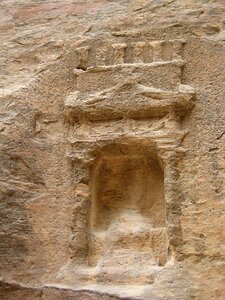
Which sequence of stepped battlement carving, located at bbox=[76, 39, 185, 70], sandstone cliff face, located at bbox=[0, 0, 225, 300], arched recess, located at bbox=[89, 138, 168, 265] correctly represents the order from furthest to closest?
stepped battlement carving, located at bbox=[76, 39, 185, 70], arched recess, located at bbox=[89, 138, 168, 265], sandstone cliff face, located at bbox=[0, 0, 225, 300]

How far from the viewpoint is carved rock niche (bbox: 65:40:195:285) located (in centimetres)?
328

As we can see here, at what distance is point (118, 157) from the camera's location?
353cm

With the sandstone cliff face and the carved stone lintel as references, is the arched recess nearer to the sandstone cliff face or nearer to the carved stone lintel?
the sandstone cliff face

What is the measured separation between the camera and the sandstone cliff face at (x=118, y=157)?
3.18 meters

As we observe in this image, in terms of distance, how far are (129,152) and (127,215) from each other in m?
0.36

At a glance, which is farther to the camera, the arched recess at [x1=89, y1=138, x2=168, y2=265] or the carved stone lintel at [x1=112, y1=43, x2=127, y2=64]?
the carved stone lintel at [x1=112, y1=43, x2=127, y2=64]

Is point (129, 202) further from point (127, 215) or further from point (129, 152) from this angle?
point (129, 152)

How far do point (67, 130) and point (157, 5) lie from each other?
101 cm

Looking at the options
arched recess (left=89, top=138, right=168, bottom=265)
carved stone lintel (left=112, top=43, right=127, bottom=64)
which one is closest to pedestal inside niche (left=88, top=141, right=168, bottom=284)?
arched recess (left=89, top=138, right=168, bottom=265)

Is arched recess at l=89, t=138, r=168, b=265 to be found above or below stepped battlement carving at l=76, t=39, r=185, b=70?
below

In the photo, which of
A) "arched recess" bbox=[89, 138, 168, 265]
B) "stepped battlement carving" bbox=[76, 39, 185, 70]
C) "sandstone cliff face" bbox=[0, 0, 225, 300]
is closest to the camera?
"sandstone cliff face" bbox=[0, 0, 225, 300]

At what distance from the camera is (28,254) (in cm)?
331

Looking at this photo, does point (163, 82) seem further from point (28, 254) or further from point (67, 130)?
point (28, 254)

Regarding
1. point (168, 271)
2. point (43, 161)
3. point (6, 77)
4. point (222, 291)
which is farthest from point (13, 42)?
point (222, 291)
